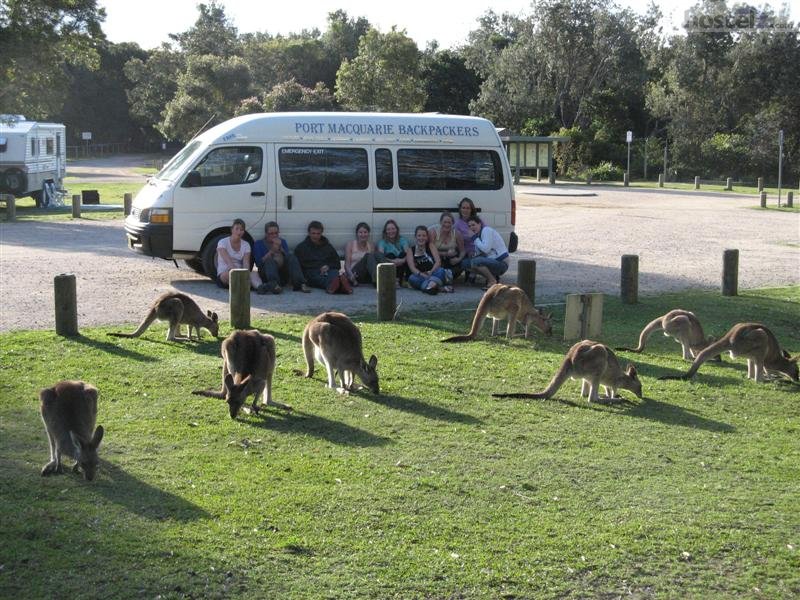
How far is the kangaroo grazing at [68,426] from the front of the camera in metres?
7.12

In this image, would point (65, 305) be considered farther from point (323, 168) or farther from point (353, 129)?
point (353, 129)

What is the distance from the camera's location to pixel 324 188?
55.5 feet

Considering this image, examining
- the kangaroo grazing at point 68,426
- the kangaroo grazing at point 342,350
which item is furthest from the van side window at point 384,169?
the kangaroo grazing at point 68,426

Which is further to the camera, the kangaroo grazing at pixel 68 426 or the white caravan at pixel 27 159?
the white caravan at pixel 27 159

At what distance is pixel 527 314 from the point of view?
1262cm

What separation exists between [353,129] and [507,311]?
19.8 feet

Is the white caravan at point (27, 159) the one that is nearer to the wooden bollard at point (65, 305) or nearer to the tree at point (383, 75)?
the tree at point (383, 75)

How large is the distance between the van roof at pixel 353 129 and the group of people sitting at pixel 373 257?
4.39 feet

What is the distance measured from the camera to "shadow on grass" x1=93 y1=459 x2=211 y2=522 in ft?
21.5

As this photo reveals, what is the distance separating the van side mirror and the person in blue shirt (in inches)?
54.5

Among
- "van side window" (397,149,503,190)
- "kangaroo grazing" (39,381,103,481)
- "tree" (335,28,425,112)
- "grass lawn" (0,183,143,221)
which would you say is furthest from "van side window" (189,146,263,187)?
"tree" (335,28,425,112)

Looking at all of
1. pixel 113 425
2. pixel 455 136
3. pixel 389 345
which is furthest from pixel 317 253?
pixel 113 425

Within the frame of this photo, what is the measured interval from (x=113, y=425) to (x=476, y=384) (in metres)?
3.75

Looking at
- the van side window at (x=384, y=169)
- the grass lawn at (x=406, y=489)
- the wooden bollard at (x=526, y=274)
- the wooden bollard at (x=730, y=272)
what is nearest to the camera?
the grass lawn at (x=406, y=489)
